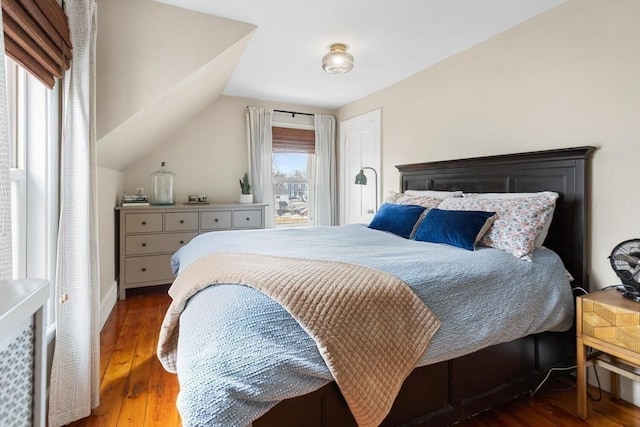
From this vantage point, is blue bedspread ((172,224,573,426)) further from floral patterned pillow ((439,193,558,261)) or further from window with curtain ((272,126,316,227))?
window with curtain ((272,126,316,227))

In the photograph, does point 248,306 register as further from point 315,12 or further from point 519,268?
point 315,12

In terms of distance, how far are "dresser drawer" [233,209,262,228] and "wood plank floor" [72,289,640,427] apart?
1778 millimetres

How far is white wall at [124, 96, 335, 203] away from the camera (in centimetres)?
389

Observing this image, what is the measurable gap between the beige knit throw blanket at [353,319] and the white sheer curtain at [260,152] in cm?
299

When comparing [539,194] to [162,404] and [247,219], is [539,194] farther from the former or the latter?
[247,219]

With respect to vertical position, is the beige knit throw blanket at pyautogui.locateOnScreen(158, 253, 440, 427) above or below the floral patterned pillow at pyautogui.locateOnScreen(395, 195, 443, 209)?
below

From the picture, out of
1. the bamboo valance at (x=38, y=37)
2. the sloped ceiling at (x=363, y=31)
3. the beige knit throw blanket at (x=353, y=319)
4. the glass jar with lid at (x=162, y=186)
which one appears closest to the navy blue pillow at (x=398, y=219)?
the beige knit throw blanket at (x=353, y=319)

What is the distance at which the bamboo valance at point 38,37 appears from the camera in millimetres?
1170

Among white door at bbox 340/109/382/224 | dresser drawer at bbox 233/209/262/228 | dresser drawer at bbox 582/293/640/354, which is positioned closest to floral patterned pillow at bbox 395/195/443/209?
white door at bbox 340/109/382/224

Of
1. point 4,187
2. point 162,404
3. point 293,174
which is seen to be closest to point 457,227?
point 162,404

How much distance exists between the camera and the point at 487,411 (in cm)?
172

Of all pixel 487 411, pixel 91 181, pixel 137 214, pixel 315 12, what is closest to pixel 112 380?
pixel 91 181

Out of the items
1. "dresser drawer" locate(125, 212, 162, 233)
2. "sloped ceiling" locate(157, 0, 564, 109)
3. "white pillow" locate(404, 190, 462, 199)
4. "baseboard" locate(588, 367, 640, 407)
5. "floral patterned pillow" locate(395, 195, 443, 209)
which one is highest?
"sloped ceiling" locate(157, 0, 564, 109)

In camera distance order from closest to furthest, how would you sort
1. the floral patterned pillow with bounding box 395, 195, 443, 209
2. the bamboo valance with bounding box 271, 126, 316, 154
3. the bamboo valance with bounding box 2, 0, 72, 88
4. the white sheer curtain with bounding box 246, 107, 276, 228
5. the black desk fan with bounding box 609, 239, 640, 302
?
the bamboo valance with bounding box 2, 0, 72, 88 → the black desk fan with bounding box 609, 239, 640, 302 → the floral patterned pillow with bounding box 395, 195, 443, 209 → the white sheer curtain with bounding box 246, 107, 276, 228 → the bamboo valance with bounding box 271, 126, 316, 154
